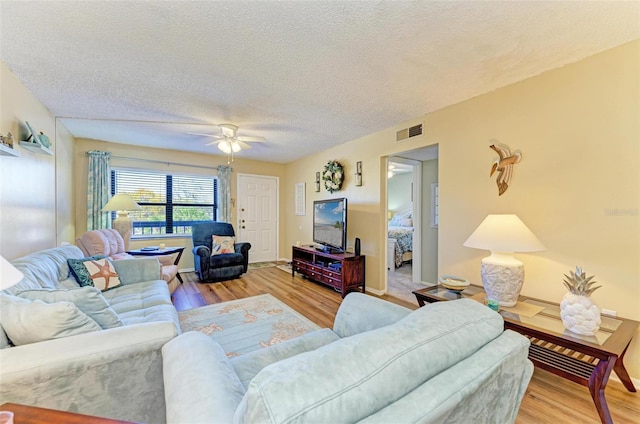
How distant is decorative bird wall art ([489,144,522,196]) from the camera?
234 cm

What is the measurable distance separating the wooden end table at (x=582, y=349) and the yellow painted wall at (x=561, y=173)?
259 mm

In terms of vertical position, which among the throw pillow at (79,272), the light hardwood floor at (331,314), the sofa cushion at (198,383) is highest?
the throw pillow at (79,272)

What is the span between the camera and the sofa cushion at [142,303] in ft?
6.16

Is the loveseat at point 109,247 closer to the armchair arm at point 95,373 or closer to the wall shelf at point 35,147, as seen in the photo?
the wall shelf at point 35,147

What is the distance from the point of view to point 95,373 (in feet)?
3.69

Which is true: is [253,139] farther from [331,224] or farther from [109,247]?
[109,247]

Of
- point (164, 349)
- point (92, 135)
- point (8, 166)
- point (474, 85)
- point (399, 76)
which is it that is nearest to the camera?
point (164, 349)

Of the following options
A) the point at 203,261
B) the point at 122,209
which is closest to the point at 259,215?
the point at 203,261

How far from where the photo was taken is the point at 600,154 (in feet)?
6.21

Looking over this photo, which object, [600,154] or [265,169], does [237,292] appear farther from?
[600,154]

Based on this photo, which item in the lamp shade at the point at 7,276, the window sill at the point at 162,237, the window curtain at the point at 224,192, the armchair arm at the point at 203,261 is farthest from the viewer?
the window curtain at the point at 224,192

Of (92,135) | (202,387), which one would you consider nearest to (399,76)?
(202,387)

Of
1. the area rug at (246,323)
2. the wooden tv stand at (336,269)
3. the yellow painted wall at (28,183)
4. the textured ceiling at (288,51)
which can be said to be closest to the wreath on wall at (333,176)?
the wooden tv stand at (336,269)

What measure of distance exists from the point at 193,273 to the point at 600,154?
573 centimetres
